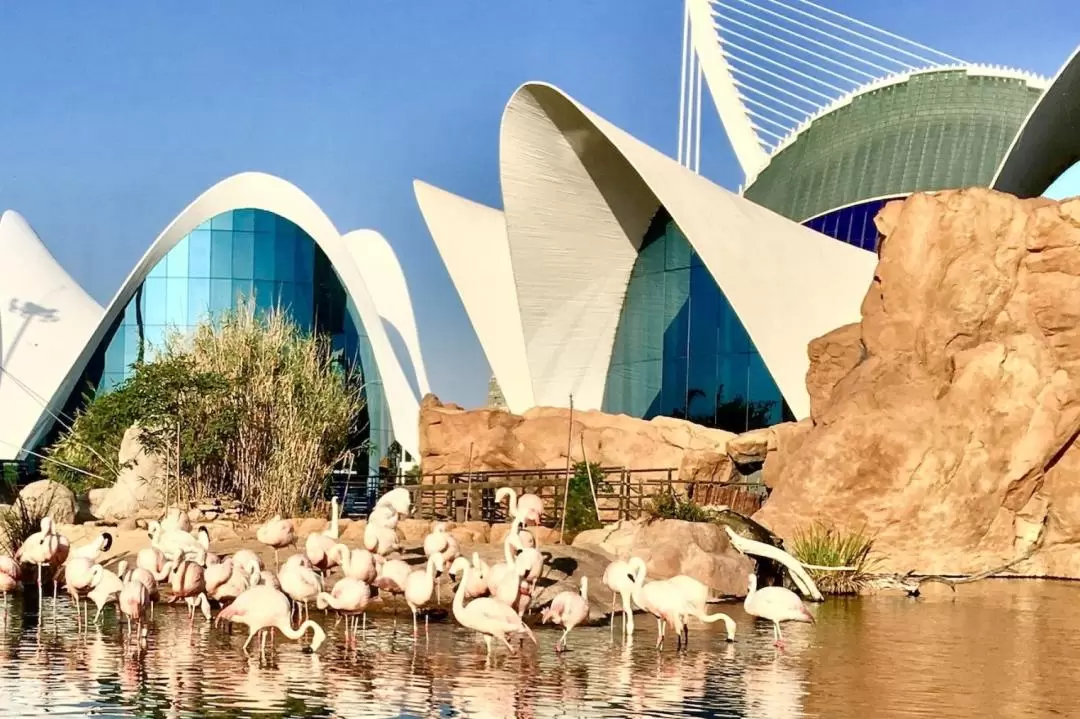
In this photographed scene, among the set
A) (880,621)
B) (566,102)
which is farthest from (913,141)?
(880,621)

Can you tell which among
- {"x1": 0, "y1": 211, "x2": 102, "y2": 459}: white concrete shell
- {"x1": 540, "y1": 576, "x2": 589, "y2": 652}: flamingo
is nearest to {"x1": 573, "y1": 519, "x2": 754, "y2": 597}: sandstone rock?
{"x1": 540, "y1": 576, "x2": 589, "y2": 652}: flamingo

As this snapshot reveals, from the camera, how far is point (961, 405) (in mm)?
18516

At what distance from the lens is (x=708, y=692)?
27.9 feet

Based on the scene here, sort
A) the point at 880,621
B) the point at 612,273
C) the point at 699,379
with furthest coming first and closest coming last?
the point at 612,273 → the point at 699,379 → the point at 880,621

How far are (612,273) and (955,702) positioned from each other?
22779mm

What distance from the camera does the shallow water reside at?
787 centimetres

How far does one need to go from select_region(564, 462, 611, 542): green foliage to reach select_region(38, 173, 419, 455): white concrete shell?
16.5 meters

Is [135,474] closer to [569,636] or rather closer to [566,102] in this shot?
[566,102]

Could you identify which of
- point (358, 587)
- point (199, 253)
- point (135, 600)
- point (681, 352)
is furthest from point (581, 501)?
point (199, 253)

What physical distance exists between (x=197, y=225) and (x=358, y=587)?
1071 inches

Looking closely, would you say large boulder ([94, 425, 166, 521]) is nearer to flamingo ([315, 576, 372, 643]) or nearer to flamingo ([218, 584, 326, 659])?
flamingo ([315, 576, 372, 643])

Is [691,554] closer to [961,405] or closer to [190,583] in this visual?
[190,583]

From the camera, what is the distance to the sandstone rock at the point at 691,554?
14.0 meters

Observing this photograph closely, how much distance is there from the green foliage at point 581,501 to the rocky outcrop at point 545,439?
2902mm
